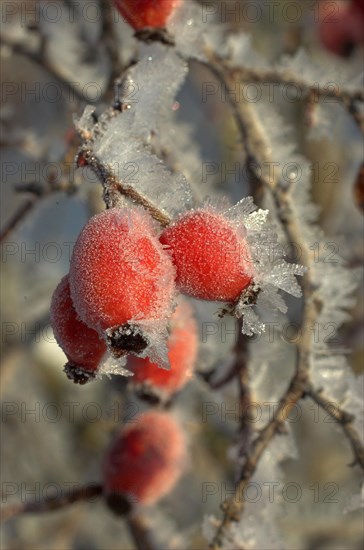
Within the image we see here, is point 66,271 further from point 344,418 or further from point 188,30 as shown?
point 344,418

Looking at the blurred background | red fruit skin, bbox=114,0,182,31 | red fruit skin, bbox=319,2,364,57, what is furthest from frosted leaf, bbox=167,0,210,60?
red fruit skin, bbox=319,2,364,57

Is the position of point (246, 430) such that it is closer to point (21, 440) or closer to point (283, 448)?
point (283, 448)

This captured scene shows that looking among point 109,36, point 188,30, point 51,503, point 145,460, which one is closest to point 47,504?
point 51,503

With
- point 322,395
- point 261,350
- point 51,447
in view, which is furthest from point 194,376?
point 51,447

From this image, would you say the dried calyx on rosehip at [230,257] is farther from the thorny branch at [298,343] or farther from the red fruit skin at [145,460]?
the red fruit skin at [145,460]

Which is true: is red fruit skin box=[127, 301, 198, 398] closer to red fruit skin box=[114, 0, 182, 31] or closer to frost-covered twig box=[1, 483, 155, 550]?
frost-covered twig box=[1, 483, 155, 550]

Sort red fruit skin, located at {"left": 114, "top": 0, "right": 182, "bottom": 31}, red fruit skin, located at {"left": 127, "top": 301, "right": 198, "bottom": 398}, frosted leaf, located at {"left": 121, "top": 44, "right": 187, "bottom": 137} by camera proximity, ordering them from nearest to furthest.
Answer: frosted leaf, located at {"left": 121, "top": 44, "right": 187, "bottom": 137}, red fruit skin, located at {"left": 114, "top": 0, "right": 182, "bottom": 31}, red fruit skin, located at {"left": 127, "top": 301, "right": 198, "bottom": 398}
